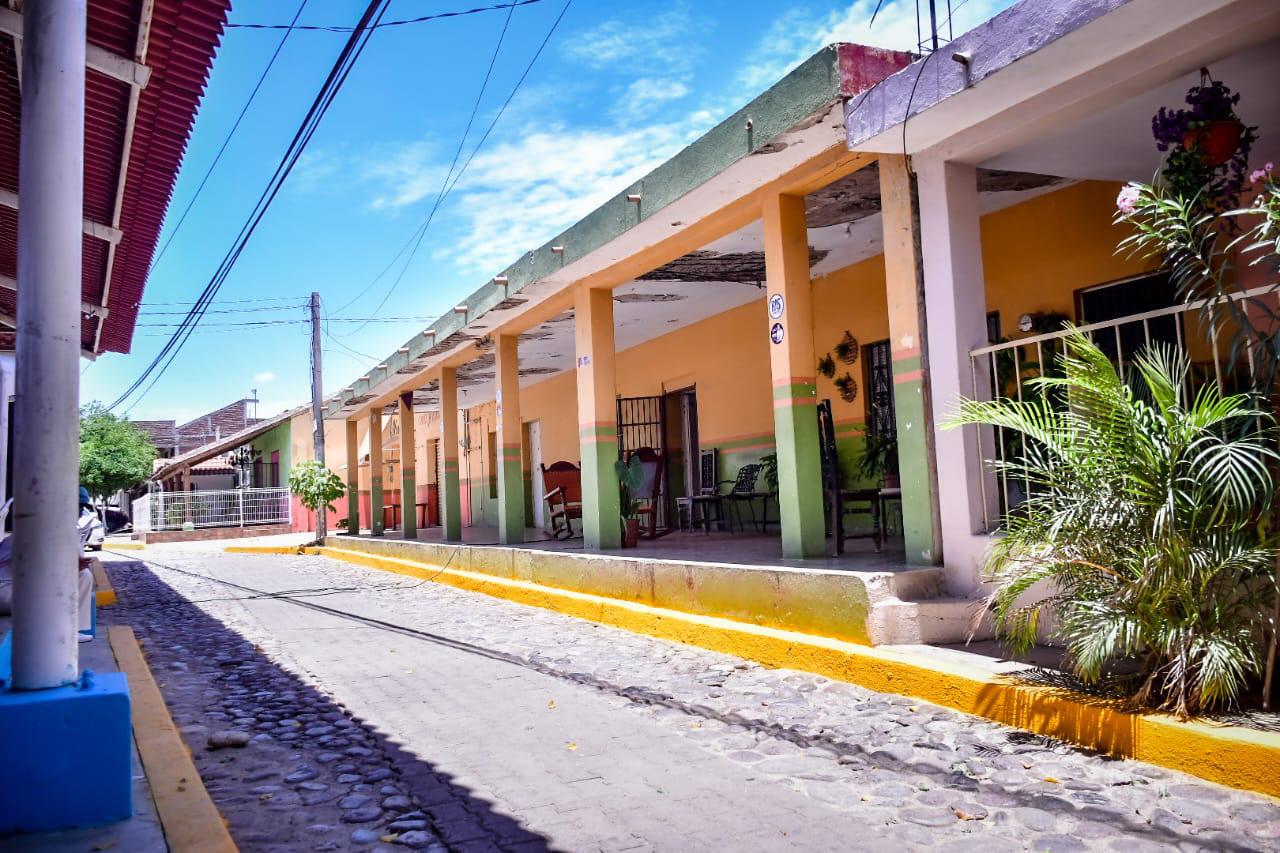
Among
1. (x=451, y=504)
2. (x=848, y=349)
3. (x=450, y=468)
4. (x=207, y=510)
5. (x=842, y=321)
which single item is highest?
(x=842, y=321)

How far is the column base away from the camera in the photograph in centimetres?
295

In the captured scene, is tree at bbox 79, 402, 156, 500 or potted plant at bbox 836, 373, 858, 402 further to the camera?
tree at bbox 79, 402, 156, 500

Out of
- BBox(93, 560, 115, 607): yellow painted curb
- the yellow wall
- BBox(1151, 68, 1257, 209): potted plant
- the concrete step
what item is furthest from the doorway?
BBox(1151, 68, 1257, 209): potted plant

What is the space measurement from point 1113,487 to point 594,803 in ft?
7.98

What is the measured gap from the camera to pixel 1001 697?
4.28 meters

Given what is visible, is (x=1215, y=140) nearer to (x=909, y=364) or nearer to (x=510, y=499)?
(x=909, y=364)

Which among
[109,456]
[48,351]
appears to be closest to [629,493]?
[48,351]

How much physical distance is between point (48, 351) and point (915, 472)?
462 centimetres

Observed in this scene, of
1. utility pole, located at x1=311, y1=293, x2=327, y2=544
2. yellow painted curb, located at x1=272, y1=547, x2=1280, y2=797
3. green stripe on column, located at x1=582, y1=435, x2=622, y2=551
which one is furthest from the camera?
utility pole, located at x1=311, y1=293, x2=327, y2=544

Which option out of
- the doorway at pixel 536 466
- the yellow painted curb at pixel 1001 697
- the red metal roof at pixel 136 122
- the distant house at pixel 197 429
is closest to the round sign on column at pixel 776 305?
the yellow painted curb at pixel 1001 697

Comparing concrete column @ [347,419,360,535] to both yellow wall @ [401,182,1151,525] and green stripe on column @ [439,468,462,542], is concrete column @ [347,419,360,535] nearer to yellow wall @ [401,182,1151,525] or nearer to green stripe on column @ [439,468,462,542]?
yellow wall @ [401,182,1151,525]

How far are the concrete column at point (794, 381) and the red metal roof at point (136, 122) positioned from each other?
392 cm

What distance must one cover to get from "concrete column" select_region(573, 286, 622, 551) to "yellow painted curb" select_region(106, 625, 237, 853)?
4.81 meters

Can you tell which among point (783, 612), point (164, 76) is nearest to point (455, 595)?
point (783, 612)
